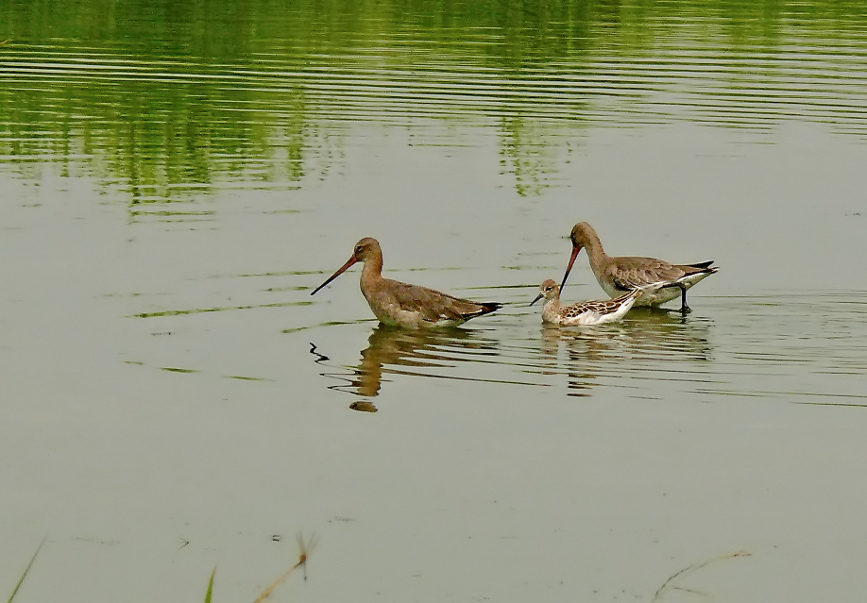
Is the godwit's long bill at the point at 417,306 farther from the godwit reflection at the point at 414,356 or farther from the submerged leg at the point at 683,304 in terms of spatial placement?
the submerged leg at the point at 683,304

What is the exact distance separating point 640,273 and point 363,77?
1149 cm

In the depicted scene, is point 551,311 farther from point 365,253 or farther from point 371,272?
point 365,253

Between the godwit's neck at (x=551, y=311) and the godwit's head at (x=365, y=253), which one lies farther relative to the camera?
the godwit's head at (x=365, y=253)

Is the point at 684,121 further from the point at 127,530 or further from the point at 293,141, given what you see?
the point at 127,530

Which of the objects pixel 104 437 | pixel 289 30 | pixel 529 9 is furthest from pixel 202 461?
pixel 529 9

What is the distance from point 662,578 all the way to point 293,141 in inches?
469

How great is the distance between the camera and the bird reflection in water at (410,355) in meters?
10.1

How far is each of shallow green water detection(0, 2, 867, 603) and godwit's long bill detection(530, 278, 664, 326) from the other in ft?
0.45

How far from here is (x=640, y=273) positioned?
12234mm

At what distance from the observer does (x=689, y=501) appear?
7.82 meters

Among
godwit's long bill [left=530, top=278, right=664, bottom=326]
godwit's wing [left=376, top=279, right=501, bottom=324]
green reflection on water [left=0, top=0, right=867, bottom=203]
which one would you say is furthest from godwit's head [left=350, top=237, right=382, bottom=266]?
green reflection on water [left=0, top=0, right=867, bottom=203]

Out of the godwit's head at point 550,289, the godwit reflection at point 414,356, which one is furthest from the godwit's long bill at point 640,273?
the godwit reflection at point 414,356

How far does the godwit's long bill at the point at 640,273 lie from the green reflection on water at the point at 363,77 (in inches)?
118

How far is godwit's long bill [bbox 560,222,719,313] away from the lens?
39.7ft
